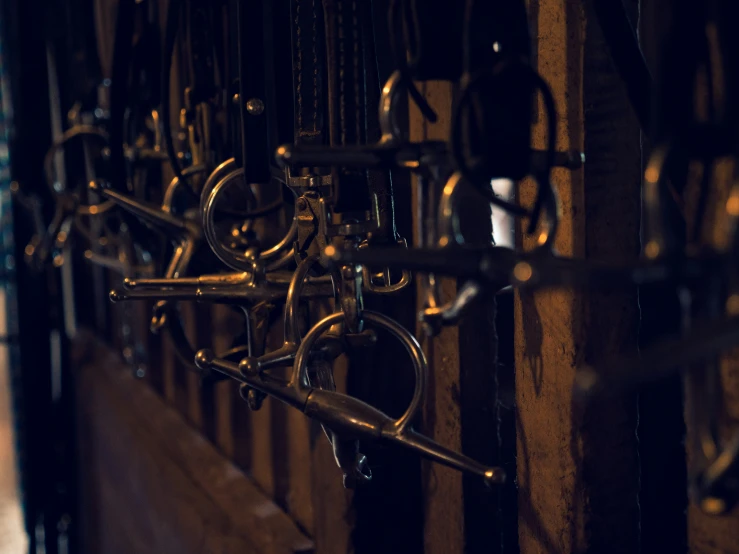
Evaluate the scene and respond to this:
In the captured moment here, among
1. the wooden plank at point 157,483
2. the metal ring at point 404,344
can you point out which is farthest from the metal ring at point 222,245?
the wooden plank at point 157,483

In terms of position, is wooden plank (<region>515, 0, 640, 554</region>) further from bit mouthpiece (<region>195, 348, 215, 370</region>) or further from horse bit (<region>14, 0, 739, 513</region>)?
bit mouthpiece (<region>195, 348, 215, 370</region>)

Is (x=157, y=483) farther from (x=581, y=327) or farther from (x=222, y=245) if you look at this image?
(x=581, y=327)

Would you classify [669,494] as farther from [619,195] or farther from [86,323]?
[86,323]

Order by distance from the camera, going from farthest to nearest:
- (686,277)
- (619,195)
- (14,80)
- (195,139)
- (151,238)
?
1. (14,80)
2. (151,238)
3. (195,139)
4. (619,195)
5. (686,277)

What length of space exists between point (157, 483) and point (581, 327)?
124 cm

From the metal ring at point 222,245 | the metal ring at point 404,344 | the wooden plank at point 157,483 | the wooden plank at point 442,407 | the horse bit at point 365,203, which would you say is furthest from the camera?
the wooden plank at point 157,483

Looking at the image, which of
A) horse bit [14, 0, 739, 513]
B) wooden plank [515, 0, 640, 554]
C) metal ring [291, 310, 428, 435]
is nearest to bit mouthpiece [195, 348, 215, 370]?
horse bit [14, 0, 739, 513]

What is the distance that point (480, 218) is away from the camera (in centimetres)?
84

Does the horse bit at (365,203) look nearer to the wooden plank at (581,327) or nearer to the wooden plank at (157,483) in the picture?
the wooden plank at (581,327)

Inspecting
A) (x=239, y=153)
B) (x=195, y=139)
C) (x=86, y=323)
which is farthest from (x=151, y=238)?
(x=86, y=323)

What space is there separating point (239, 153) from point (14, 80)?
1399mm

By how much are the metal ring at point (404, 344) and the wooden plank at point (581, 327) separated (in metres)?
0.15

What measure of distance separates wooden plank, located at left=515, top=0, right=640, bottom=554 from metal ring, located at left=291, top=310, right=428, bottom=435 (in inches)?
5.8

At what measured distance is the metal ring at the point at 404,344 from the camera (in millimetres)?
586
